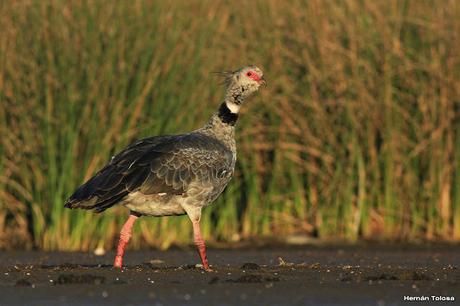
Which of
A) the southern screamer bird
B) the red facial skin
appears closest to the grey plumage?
the southern screamer bird

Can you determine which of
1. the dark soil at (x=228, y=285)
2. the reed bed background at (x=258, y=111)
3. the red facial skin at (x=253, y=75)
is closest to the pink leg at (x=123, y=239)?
the dark soil at (x=228, y=285)

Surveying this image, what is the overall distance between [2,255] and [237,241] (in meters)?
3.29

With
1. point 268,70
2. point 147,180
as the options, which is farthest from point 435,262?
point 268,70

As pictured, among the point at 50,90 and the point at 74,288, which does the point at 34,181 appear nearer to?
the point at 50,90

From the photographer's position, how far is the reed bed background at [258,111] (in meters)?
15.6

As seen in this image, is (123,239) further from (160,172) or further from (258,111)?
(258,111)

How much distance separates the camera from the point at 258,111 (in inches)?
672

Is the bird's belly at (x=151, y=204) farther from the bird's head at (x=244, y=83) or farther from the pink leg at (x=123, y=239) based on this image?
the bird's head at (x=244, y=83)

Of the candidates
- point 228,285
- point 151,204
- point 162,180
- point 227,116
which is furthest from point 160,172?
point 228,285

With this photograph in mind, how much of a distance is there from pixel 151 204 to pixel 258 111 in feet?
18.6

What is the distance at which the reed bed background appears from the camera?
51.1ft

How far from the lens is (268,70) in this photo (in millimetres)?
17047

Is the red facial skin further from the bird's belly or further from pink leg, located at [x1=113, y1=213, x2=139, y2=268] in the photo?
pink leg, located at [x1=113, y1=213, x2=139, y2=268]

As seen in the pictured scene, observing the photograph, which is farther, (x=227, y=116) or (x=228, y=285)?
(x=227, y=116)
